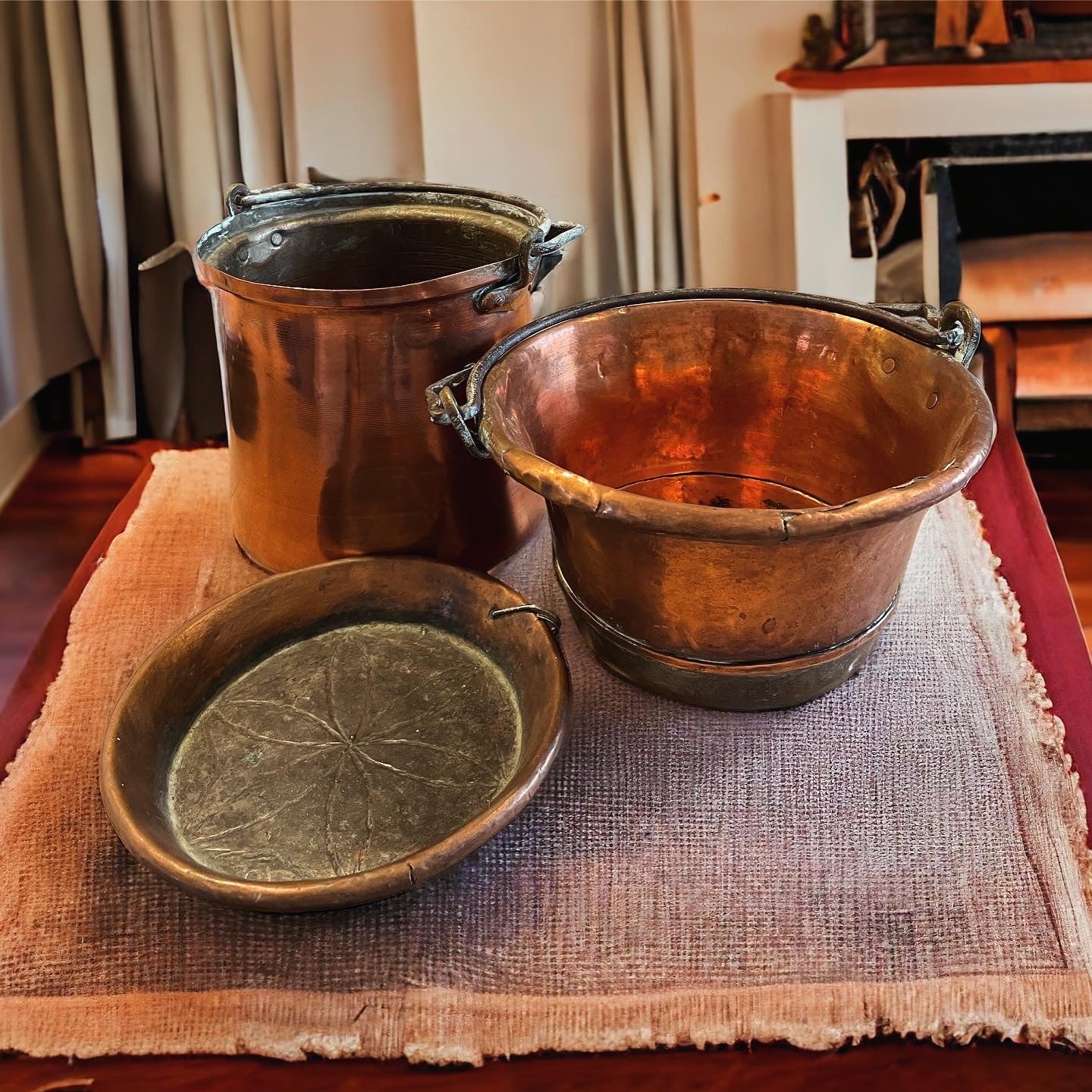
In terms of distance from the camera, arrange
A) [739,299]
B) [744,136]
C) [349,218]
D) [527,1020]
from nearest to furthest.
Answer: [527,1020] < [739,299] < [349,218] < [744,136]

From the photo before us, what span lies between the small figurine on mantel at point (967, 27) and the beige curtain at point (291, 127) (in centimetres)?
31

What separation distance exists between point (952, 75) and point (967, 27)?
0.06m

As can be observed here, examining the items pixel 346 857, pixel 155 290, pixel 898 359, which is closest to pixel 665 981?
pixel 346 857

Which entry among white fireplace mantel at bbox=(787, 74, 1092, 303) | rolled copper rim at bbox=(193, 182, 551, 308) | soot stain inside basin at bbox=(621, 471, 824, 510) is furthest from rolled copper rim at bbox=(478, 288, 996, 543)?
white fireplace mantel at bbox=(787, 74, 1092, 303)

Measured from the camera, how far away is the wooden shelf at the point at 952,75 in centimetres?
128

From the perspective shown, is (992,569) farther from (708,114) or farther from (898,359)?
(708,114)

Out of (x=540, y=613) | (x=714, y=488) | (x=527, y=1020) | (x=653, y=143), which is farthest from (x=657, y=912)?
(x=653, y=143)

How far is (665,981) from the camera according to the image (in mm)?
565

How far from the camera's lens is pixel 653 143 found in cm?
136

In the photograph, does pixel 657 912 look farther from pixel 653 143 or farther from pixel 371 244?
pixel 653 143

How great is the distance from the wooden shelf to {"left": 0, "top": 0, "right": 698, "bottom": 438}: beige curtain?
0.18 m

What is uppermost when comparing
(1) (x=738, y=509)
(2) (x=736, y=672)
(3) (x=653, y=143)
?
(3) (x=653, y=143)

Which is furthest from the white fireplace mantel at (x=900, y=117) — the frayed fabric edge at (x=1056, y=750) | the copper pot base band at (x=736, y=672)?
the copper pot base band at (x=736, y=672)

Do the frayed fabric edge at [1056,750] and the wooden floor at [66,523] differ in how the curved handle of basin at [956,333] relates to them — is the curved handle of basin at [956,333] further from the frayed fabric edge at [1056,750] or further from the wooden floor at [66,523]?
the wooden floor at [66,523]
